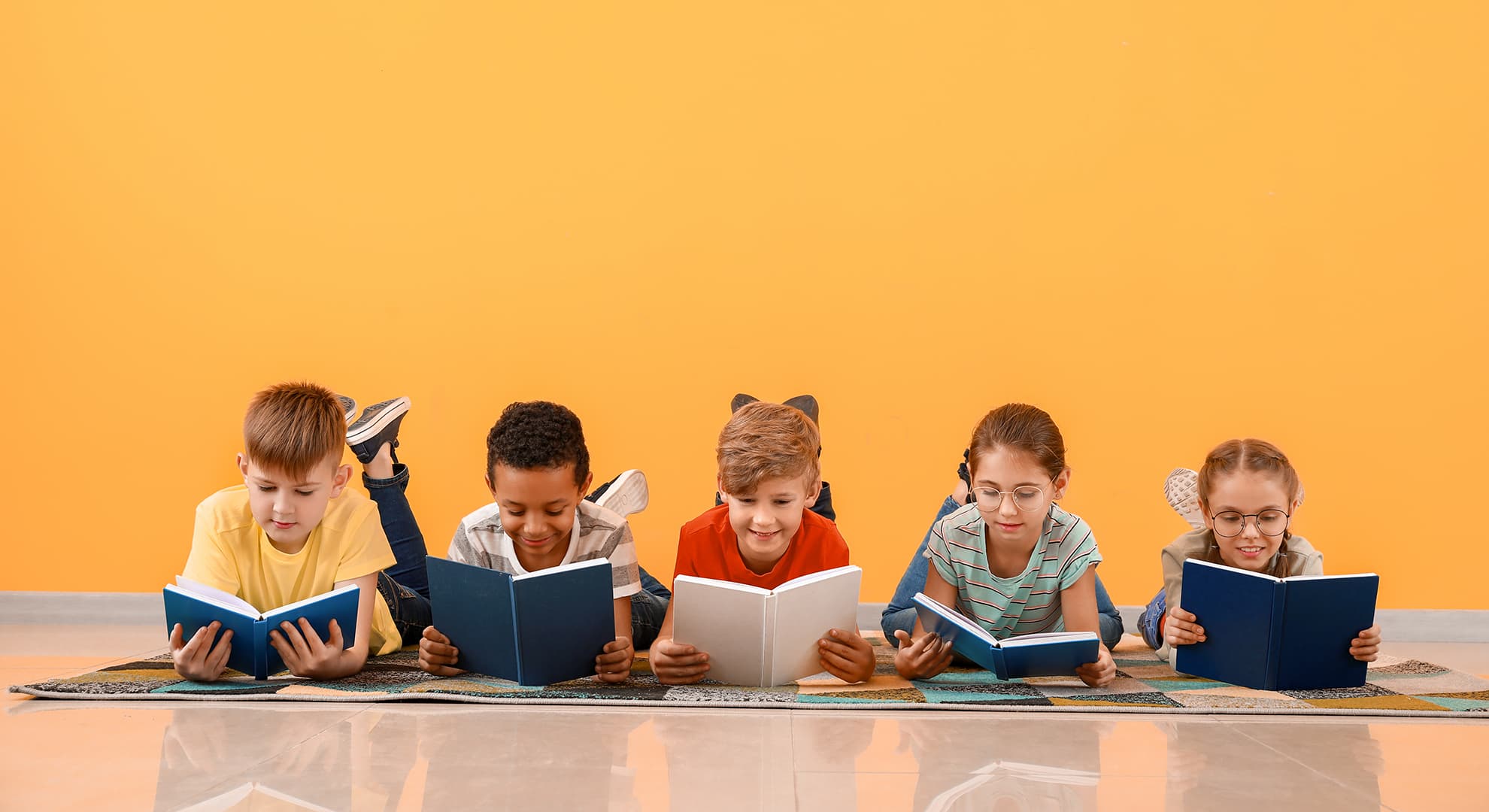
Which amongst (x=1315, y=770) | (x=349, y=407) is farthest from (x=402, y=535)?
(x=1315, y=770)

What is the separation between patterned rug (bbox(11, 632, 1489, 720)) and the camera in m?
2.04

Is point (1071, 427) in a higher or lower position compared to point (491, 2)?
lower

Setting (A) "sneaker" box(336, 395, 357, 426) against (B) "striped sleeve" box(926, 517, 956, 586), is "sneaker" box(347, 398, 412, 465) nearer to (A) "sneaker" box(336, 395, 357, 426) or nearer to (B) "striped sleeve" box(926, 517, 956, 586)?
(A) "sneaker" box(336, 395, 357, 426)

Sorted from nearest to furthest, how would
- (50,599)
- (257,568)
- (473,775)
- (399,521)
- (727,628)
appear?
(473,775)
(727,628)
(257,568)
(399,521)
(50,599)

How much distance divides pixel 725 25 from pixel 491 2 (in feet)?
2.52

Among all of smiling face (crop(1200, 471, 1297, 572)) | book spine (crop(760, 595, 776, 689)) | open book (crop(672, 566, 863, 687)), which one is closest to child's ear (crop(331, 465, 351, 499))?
open book (crop(672, 566, 863, 687))

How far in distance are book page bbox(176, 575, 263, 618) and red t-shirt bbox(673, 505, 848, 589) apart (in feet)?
2.89

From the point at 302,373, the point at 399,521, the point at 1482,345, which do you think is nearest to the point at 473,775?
the point at 399,521

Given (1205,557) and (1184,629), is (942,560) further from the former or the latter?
(1205,557)

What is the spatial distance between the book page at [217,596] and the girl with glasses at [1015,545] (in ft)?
4.28

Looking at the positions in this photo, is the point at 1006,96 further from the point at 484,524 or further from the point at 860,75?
the point at 484,524

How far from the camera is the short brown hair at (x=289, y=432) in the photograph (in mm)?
2322

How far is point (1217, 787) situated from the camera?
154cm

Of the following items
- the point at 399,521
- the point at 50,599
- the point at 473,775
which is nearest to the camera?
the point at 473,775
